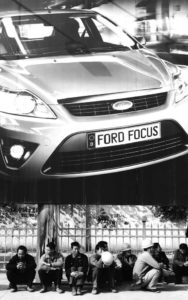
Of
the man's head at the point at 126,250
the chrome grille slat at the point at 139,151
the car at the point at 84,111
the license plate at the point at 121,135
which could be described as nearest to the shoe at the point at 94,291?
the man's head at the point at 126,250

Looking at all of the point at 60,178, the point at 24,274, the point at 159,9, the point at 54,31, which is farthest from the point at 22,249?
the point at 159,9

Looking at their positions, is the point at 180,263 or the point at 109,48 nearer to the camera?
the point at 180,263

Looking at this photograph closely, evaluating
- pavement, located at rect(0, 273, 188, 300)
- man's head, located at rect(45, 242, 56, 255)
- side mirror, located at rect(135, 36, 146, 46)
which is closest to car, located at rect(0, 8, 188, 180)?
side mirror, located at rect(135, 36, 146, 46)

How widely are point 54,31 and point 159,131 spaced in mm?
2004

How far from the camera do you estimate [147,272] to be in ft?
22.7

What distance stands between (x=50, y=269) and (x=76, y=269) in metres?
0.32

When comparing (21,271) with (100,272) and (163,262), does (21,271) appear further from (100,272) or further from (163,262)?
(163,262)

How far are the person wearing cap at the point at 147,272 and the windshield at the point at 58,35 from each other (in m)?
2.88

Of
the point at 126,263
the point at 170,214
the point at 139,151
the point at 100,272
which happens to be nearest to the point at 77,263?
the point at 100,272

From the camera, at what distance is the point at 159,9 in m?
7.86

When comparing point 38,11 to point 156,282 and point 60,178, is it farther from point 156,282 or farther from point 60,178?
point 156,282

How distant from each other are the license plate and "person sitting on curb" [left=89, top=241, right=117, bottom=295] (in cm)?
137

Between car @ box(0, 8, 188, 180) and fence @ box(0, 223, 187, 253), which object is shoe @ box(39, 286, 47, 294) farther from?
fence @ box(0, 223, 187, 253)

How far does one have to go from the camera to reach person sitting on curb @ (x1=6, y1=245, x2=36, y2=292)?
686cm
